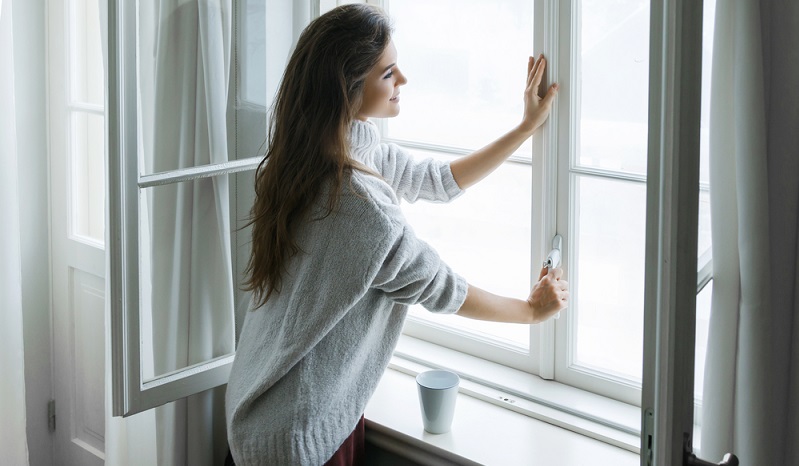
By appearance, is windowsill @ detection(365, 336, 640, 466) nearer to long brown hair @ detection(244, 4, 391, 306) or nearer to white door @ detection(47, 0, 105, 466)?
long brown hair @ detection(244, 4, 391, 306)

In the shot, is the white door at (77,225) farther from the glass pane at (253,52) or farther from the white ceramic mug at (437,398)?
the white ceramic mug at (437,398)

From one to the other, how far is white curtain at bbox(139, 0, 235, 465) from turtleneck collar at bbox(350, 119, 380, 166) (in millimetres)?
372

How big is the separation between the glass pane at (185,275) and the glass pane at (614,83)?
781 millimetres

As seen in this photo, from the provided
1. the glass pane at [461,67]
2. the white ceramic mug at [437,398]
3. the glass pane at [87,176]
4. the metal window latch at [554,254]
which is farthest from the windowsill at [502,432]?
the glass pane at [87,176]

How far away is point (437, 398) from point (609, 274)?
0.43 m

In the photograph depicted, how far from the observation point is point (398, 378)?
85.0 inches

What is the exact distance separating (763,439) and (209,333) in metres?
1.16

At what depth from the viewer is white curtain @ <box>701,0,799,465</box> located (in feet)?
4.25

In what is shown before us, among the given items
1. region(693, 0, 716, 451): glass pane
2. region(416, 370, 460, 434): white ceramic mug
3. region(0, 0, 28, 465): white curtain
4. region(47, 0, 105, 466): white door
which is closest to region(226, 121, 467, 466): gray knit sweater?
region(416, 370, 460, 434): white ceramic mug

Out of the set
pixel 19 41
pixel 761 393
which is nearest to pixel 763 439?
pixel 761 393

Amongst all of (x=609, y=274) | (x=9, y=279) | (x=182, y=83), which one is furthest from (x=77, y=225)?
(x=609, y=274)

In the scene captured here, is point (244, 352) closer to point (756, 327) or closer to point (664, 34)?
point (756, 327)

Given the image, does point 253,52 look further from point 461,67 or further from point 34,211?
point 34,211

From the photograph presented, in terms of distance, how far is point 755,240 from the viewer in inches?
52.5
